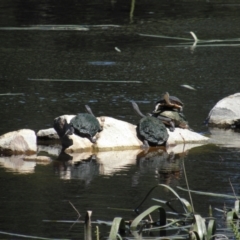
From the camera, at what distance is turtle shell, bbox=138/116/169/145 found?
26.5 feet

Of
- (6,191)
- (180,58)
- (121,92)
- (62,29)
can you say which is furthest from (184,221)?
(62,29)

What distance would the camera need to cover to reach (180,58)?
41.7 feet

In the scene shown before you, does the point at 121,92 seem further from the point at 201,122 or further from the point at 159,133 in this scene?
the point at 159,133

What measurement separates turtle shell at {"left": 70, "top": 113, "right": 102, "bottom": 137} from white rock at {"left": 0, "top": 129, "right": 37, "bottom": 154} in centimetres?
45

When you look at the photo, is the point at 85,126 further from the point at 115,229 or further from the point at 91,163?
the point at 115,229

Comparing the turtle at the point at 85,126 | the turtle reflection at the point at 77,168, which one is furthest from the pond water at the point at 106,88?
the turtle at the point at 85,126

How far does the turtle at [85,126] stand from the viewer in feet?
26.0

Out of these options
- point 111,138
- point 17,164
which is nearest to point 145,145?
point 111,138

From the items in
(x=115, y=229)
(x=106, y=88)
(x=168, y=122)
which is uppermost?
(x=106, y=88)

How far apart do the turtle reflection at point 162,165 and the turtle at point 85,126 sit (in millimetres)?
453

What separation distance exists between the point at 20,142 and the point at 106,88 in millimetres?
3040

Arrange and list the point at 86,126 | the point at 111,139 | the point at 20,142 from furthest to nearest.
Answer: the point at 111,139
the point at 86,126
the point at 20,142

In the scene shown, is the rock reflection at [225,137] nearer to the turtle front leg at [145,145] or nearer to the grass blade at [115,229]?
the turtle front leg at [145,145]

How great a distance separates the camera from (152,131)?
8094 millimetres
